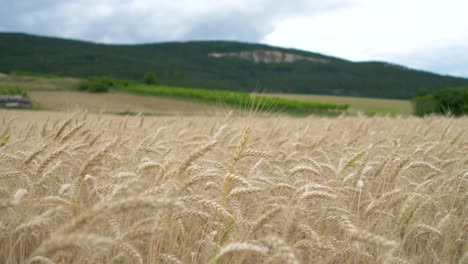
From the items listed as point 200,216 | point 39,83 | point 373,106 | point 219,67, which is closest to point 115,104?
point 39,83

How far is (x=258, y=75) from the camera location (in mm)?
106688

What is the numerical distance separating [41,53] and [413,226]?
102 metres

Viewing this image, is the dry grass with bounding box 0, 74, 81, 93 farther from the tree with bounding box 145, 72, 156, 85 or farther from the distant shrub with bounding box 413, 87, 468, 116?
the distant shrub with bounding box 413, 87, 468, 116

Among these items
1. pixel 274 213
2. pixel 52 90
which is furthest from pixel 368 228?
pixel 52 90

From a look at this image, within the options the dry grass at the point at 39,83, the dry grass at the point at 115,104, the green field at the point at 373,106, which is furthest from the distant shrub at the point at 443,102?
the dry grass at the point at 39,83

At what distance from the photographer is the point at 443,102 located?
39750 mm

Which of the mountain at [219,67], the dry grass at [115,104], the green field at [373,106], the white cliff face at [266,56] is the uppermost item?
the white cliff face at [266,56]

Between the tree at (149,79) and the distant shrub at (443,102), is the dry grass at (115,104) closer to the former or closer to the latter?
the distant shrub at (443,102)

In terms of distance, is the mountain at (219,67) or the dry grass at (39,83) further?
the mountain at (219,67)

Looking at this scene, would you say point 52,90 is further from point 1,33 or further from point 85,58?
point 1,33

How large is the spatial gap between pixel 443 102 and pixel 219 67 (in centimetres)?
7648

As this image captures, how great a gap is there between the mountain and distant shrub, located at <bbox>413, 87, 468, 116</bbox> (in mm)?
35564

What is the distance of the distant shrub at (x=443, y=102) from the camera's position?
126ft

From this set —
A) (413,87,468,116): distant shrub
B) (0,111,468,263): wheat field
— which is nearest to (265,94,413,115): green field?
(413,87,468,116): distant shrub
